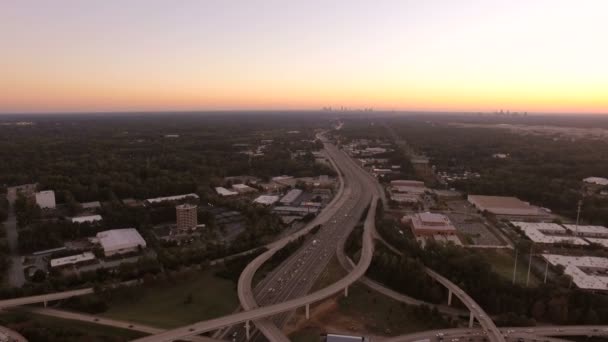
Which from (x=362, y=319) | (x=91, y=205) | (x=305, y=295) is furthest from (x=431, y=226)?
(x=91, y=205)

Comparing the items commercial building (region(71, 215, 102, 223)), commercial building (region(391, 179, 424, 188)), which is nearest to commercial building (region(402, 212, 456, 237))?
commercial building (region(391, 179, 424, 188))

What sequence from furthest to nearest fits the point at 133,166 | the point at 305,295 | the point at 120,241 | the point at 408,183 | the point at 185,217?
1. the point at 133,166
2. the point at 408,183
3. the point at 185,217
4. the point at 120,241
5. the point at 305,295

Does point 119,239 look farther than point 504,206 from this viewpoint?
No

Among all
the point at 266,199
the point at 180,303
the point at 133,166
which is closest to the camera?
the point at 180,303

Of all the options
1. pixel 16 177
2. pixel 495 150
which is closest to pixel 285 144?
pixel 495 150

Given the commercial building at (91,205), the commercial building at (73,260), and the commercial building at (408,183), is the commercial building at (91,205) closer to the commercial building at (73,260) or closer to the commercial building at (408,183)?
the commercial building at (73,260)

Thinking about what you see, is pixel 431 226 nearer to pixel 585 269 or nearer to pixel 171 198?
pixel 585 269

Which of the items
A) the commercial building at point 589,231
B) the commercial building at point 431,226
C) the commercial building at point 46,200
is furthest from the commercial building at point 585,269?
the commercial building at point 46,200
